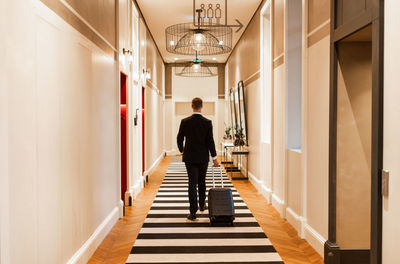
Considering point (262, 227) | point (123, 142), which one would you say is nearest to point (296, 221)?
point (262, 227)

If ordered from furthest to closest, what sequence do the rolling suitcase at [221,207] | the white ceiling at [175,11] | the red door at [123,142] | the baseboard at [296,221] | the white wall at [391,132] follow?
the white ceiling at [175,11] → the red door at [123,142] → the rolling suitcase at [221,207] → the baseboard at [296,221] → the white wall at [391,132]

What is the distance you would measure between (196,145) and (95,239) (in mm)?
1690

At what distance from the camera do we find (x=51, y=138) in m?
2.61

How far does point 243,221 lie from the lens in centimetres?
Answer: 484

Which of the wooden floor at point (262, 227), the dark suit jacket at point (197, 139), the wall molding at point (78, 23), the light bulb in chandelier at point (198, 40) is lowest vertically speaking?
the wooden floor at point (262, 227)

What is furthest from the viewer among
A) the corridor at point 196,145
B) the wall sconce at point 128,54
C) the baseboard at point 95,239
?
the wall sconce at point 128,54

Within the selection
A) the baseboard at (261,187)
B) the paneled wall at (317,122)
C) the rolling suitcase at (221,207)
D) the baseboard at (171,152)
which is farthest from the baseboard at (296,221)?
the baseboard at (171,152)

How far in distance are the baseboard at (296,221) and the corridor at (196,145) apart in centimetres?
3

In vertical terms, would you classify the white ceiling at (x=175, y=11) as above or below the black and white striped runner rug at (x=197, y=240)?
above

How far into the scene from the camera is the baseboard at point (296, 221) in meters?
4.15

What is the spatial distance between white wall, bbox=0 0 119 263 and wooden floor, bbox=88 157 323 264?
0.60 feet

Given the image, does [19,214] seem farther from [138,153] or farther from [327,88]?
[138,153]

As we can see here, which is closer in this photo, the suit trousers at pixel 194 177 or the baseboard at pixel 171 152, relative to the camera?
the suit trousers at pixel 194 177

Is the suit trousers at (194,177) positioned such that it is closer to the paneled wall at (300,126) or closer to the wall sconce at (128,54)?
the paneled wall at (300,126)
